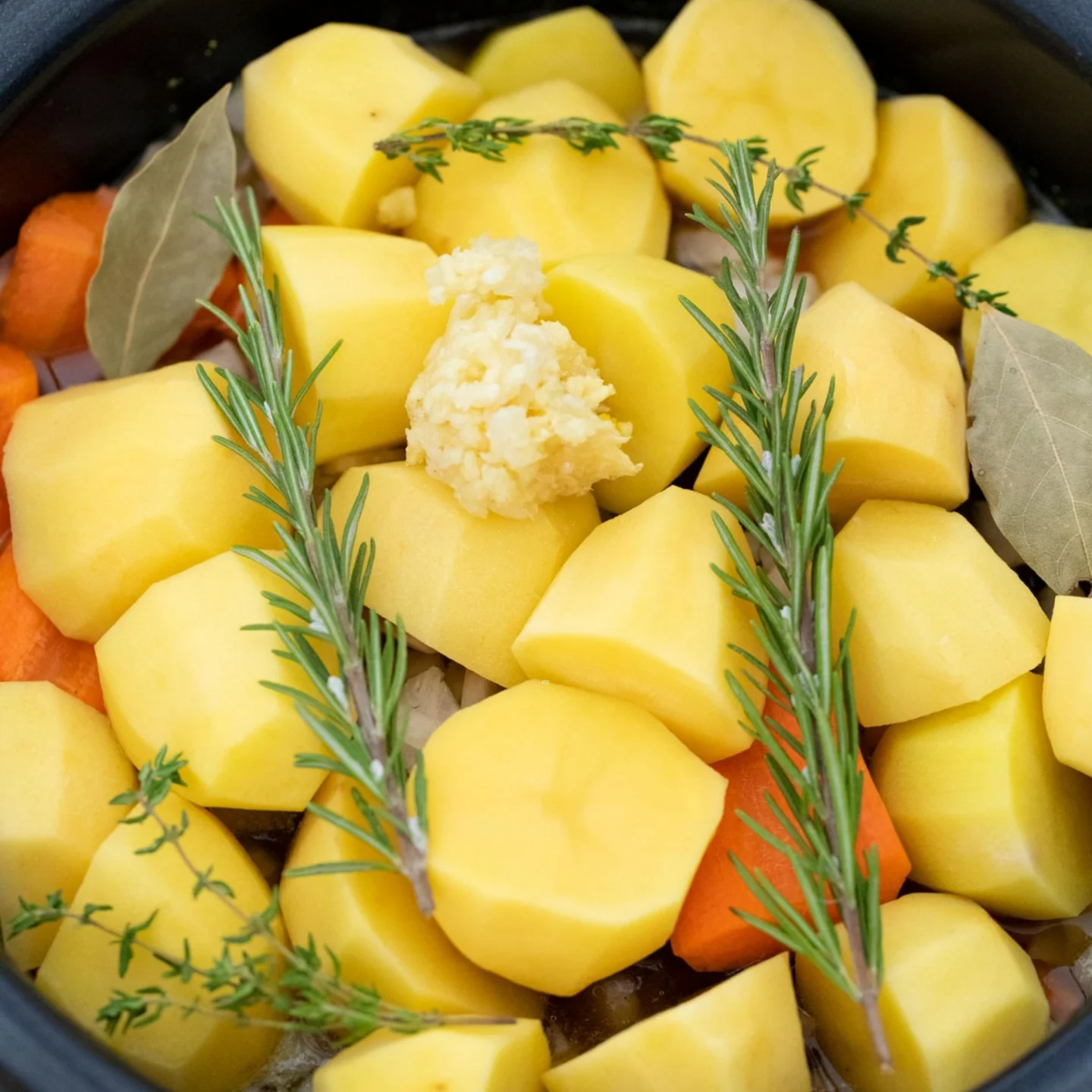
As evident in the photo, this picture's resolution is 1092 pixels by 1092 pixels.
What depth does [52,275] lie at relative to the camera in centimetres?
131

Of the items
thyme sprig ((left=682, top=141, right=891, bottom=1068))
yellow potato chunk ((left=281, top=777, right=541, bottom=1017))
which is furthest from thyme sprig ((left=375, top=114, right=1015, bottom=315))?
yellow potato chunk ((left=281, top=777, right=541, bottom=1017))

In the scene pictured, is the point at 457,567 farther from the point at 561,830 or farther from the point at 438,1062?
the point at 438,1062

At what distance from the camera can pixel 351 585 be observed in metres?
1.04

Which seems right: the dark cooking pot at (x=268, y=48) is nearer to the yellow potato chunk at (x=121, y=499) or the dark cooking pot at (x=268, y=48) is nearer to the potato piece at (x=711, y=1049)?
the yellow potato chunk at (x=121, y=499)

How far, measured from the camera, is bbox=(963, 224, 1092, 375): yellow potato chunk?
1293 mm

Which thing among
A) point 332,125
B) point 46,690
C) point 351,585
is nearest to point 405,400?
point 351,585

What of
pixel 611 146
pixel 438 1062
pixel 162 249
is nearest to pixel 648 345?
pixel 611 146

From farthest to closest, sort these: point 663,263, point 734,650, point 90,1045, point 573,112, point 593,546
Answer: point 573,112, point 663,263, point 593,546, point 734,650, point 90,1045

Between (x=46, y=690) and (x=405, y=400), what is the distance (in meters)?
0.49

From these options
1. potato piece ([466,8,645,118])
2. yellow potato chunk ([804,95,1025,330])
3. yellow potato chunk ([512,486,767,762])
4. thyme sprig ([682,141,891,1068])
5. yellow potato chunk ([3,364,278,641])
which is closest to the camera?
thyme sprig ([682,141,891,1068])

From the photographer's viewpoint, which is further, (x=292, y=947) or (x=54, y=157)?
(x=54, y=157)

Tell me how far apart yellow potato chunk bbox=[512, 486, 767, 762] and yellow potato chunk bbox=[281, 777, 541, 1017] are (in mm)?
250

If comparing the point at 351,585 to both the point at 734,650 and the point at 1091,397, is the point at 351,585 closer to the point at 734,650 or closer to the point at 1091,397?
the point at 734,650

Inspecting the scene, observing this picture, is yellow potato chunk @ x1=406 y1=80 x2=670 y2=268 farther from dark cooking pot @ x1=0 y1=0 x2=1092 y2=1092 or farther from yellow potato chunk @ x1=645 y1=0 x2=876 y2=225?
dark cooking pot @ x1=0 y1=0 x2=1092 y2=1092
